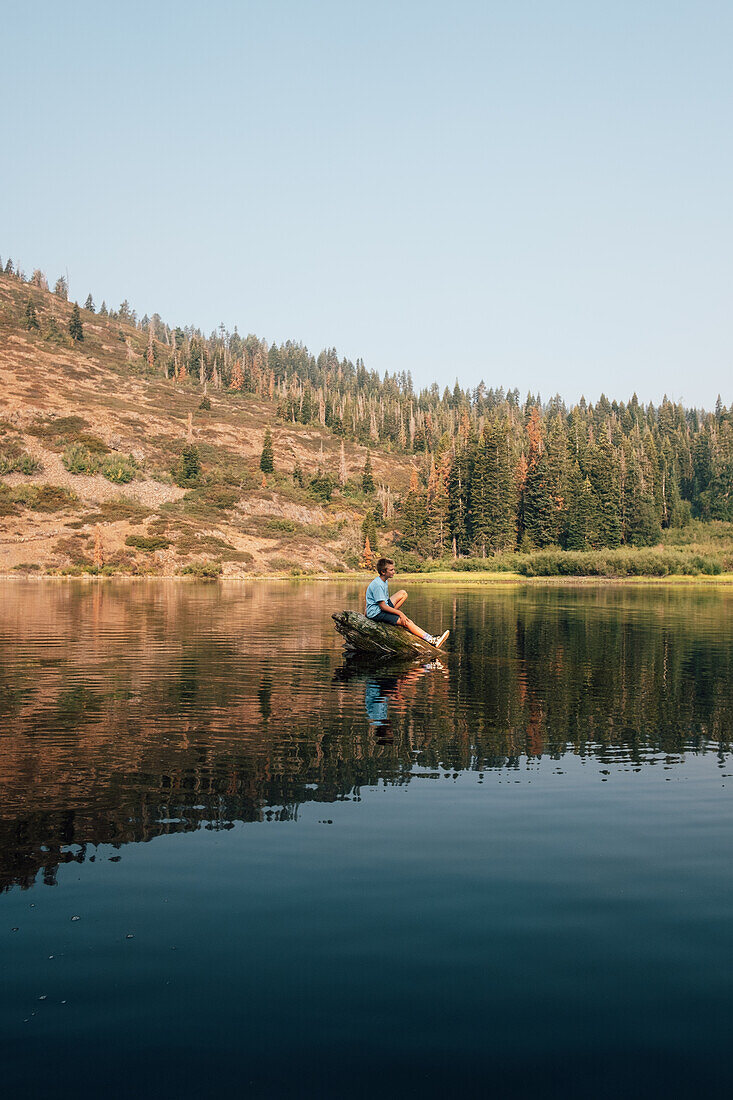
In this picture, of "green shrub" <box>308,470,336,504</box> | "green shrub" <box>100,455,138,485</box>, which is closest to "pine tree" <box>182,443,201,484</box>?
"green shrub" <box>100,455,138,485</box>

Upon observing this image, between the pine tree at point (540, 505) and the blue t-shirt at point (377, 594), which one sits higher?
the pine tree at point (540, 505)

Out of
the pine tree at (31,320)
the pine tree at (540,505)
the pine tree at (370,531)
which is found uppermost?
the pine tree at (31,320)

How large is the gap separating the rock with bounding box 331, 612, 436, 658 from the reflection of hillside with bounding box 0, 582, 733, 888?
3.24ft

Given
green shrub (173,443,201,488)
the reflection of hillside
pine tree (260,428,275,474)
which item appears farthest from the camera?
pine tree (260,428,275,474)

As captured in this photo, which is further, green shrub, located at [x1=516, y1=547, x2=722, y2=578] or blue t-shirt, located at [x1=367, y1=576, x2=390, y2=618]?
green shrub, located at [x1=516, y1=547, x2=722, y2=578]

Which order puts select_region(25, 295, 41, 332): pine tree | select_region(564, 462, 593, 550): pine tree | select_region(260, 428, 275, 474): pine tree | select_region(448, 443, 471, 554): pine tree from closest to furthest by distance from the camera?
select_region(564, 462, 593, 550): pine tree → select_region(448, 443, 471, 554): pine tree → select_region(260, 428, 275, 474): pine tree → select_region(25, 295, 41, 332): pine tree

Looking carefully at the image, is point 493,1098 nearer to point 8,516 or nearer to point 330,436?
point 8,516

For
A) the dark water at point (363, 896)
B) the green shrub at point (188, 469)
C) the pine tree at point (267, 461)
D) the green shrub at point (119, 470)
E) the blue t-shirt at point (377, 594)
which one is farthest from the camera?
the pine tree at point (267, 461)

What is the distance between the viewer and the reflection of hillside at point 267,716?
9867mm

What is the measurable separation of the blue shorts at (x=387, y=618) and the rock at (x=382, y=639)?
116 mm

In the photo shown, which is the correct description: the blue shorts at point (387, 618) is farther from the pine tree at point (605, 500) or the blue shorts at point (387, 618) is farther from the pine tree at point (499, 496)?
the pine tree at point (605, 500)

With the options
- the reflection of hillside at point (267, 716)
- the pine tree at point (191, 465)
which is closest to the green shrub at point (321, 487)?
the pine tree at point (191, 465)

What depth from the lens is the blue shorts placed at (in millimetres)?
23702

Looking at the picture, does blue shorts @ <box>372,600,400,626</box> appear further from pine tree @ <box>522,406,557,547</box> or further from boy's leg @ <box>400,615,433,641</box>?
pine tree @ <box>522,406,557,547</box>
